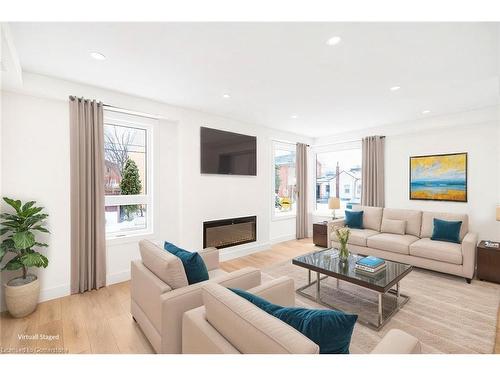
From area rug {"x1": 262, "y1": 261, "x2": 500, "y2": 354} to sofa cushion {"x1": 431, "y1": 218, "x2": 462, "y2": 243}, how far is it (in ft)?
1.88

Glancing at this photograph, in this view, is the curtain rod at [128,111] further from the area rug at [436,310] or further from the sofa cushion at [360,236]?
the sofa cushion at [360,236]

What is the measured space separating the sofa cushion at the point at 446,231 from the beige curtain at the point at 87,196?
5.00 metres

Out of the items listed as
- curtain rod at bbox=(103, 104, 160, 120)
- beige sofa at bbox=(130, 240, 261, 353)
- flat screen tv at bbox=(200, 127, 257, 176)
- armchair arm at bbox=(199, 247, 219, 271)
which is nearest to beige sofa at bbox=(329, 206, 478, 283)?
flat screen tv at bbox=(200, 127, 257, 176)

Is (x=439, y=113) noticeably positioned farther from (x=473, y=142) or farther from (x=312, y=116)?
(x=312, y=116)

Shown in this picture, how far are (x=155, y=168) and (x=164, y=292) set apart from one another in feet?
7.84

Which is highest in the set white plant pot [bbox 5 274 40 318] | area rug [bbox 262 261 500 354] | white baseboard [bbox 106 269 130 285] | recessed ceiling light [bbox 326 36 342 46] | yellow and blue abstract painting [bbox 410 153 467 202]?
recessed ceiling light [bbox 326 36 342 46]

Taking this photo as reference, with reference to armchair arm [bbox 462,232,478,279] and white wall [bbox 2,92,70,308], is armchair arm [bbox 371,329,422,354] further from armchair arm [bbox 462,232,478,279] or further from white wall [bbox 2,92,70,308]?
white wall [bbox 2,92,70,308]

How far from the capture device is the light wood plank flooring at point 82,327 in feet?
6.42

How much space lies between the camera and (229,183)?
444 cm

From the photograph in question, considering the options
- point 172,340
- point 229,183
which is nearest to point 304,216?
point 229,183

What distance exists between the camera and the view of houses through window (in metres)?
3.38
